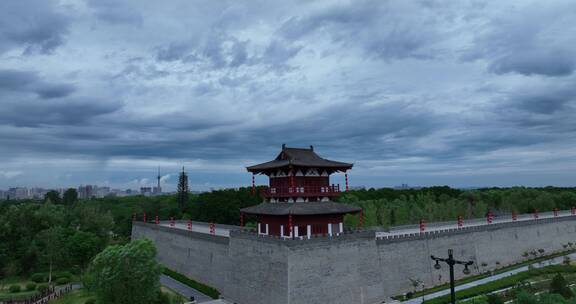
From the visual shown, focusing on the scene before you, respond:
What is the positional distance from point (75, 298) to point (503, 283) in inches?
1691

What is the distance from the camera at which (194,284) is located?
42.1m

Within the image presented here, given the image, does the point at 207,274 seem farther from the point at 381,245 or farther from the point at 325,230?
the point at 381,245

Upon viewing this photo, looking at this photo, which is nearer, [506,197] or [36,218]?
[36,218]

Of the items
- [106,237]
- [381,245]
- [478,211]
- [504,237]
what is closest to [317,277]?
[381,245]

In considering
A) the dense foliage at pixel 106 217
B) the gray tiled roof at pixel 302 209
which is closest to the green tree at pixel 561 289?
the gray tiled roof at pixel 302 209

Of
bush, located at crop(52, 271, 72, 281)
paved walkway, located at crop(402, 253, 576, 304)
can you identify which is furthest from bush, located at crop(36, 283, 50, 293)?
paved walkway, located at crop(402, 253, 576, 304)

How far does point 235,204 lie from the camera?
66000 mm

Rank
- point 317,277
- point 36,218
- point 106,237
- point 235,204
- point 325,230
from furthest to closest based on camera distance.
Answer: point 235,204 < point 106,237 < point 36,218 < point 325,230 < point 317,277

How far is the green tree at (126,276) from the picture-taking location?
29.8m

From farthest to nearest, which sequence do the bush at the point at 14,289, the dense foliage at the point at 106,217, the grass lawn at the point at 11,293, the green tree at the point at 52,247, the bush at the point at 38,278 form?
the dense foliage at the point at 106,217
the green tree at the point at 52,247
the bush at the point at 38,278
the bush at the point at 14,289
the grass lawn at the point at 11,293

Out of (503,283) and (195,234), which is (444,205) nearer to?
(503,283)

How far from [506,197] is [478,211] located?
53.3 ft

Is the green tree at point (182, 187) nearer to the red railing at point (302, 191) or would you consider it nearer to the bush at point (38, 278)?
the bush at point (38, 278)

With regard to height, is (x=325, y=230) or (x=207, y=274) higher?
(x=325, y=230)
